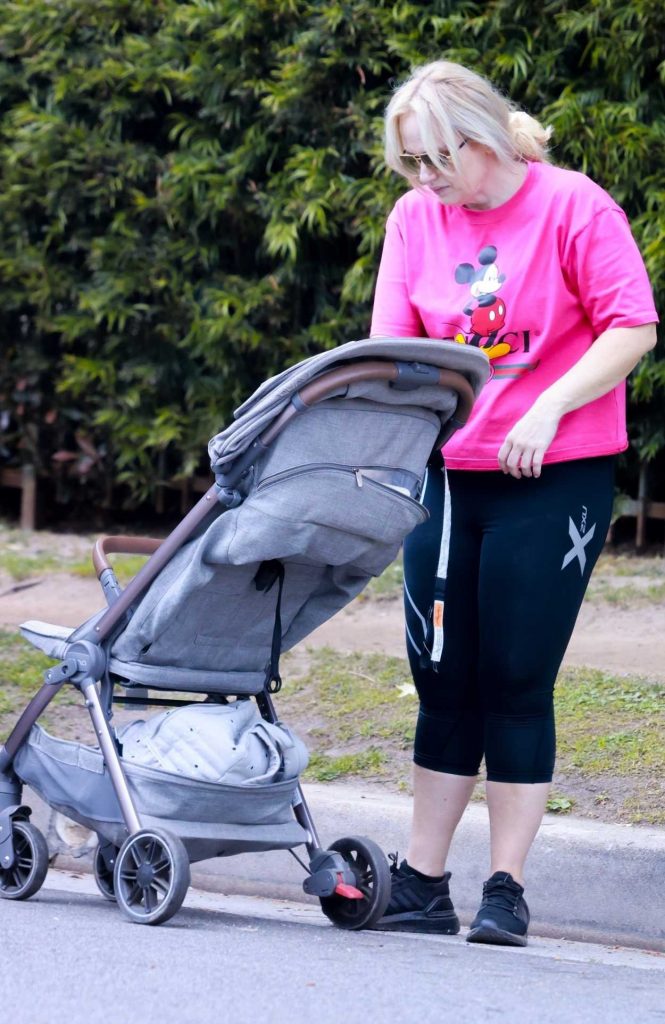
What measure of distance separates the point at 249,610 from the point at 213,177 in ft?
14.6

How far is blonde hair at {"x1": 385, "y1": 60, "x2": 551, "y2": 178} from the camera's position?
3.03 m

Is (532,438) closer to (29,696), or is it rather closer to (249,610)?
(249,610)

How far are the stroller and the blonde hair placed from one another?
46 centimetres

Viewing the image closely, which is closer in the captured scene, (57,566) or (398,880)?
(398,880)

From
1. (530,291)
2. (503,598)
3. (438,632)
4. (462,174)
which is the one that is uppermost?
(462,174)

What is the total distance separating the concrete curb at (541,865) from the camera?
345 cm

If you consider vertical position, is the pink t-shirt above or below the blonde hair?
below

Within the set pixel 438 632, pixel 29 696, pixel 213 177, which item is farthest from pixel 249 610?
pixel 213 177

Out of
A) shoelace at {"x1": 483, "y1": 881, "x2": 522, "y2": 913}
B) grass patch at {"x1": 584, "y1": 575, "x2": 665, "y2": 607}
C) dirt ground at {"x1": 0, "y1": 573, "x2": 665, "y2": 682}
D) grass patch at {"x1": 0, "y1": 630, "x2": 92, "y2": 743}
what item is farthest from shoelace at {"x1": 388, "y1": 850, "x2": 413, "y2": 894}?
grass patch at {"x1": 584, "y1": 575, "x2": 665, "y2": 607}

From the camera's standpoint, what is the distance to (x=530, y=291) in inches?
121

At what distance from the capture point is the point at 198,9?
704cm

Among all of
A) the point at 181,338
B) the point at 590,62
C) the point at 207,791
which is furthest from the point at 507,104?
the point at 181,338

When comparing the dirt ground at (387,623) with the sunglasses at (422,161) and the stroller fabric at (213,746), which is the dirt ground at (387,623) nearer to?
the stroller fabric at (213,746)

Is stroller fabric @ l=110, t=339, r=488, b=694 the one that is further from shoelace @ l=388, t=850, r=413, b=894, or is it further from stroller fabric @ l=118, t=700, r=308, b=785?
shoelace @ l=388, t=850, r=413, b=894
